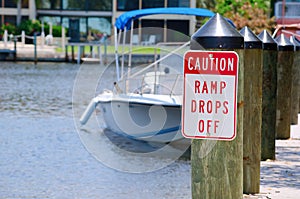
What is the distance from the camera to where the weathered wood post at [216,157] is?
5766mm

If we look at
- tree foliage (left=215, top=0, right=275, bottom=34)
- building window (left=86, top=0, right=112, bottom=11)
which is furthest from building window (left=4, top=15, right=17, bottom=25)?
tree foliage (left=215, top=0, right=275, bottom=34)

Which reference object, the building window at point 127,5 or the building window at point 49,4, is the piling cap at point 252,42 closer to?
the building window at point 127,5

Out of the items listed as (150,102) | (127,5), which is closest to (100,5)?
(127,5)

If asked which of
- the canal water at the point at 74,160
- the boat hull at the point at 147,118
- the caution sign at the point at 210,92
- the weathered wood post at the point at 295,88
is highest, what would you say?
the caution sign at the point at 210,92

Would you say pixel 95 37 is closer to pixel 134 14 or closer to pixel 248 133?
pixel 134 14

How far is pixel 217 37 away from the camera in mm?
5777

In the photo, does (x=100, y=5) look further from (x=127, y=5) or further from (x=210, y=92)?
(x=210, y=92)

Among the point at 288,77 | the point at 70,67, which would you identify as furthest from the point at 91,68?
the point at 288,77

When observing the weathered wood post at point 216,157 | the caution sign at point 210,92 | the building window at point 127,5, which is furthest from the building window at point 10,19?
the caution sign at point 210,92

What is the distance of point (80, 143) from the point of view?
18609mm

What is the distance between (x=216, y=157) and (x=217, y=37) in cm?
96

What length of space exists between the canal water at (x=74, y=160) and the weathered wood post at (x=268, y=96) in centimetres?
160

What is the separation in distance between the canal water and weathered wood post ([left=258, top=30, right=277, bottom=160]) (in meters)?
1.60

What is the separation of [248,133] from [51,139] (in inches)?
430
